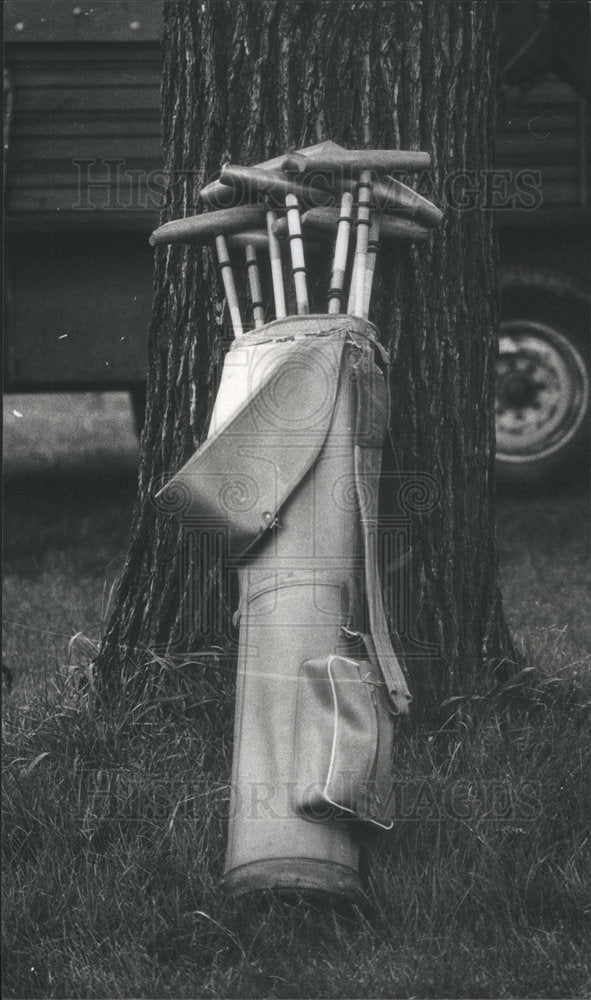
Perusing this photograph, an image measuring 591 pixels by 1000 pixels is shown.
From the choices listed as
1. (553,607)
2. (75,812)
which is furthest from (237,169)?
(553,607)

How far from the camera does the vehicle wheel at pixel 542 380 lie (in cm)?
580

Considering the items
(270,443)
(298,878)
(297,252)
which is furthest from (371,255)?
(298,878)

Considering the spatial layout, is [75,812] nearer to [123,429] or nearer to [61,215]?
[61,215]

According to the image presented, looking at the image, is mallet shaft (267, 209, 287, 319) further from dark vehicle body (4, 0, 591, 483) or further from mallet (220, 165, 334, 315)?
dark vehicle body (4, 0, 591, 483)

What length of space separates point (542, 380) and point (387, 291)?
3.33 metres

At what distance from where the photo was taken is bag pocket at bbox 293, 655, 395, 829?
2072 mm

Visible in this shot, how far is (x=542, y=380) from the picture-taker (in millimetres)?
5855

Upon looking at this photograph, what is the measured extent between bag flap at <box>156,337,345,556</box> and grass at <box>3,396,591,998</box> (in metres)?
0.55

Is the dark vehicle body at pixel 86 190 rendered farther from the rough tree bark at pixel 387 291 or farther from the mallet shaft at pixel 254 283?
the mallet shaft at pixel 254 283

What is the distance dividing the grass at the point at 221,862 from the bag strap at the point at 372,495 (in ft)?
0.96

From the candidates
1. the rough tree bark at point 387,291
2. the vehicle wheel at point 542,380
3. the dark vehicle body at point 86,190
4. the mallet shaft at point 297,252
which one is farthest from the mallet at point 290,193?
the vehicle wheel at point 542,380

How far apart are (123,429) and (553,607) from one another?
121 inches

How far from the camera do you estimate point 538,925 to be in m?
2.14

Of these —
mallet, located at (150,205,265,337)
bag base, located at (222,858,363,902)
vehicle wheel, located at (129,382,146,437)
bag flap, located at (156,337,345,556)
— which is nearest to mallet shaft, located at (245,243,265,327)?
mallet, located at (150,205,265,337)
